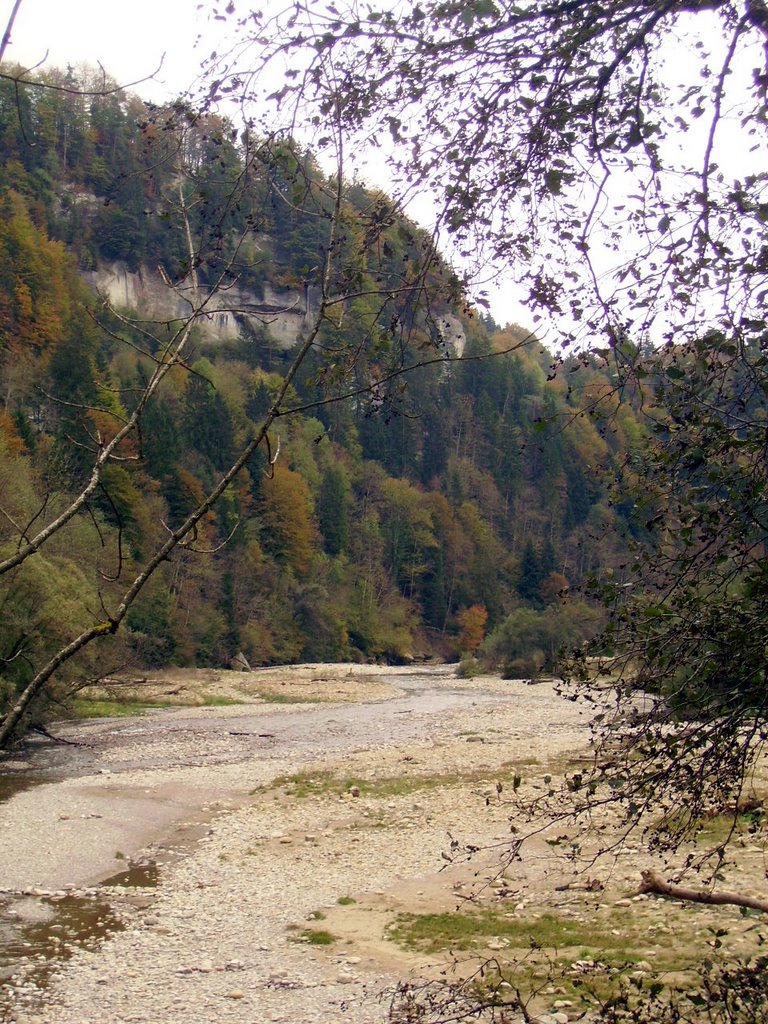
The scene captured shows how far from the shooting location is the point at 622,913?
1151 centimetres

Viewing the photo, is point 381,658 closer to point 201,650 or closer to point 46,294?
point 201,650

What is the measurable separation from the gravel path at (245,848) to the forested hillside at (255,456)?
230cm

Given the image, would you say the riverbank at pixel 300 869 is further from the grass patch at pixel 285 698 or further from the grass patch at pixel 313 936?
the grass patch at pixel 285 698

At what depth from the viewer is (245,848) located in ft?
53.9

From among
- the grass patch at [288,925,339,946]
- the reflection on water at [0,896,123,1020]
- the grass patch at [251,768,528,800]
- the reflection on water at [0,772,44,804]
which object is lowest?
the grass patch at [251,768,528,800]

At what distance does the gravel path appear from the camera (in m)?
10.2

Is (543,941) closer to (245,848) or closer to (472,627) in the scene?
(245,848)

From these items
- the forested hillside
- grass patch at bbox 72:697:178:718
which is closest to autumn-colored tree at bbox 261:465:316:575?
the forested hillside

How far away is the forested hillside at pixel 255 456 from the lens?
363cm

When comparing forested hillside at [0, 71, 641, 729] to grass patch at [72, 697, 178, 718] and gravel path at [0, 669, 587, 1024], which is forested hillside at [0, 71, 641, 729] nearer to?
grass patch at [72, 697, 178, 718]

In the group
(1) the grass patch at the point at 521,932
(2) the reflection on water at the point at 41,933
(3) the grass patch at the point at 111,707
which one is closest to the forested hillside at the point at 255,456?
(3) the grass patch at the point at 111,707

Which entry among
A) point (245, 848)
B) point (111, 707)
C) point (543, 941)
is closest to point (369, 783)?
point (245, 848)

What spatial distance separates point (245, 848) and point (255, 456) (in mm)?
47326

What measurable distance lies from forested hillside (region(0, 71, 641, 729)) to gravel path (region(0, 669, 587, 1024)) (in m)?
2.30
